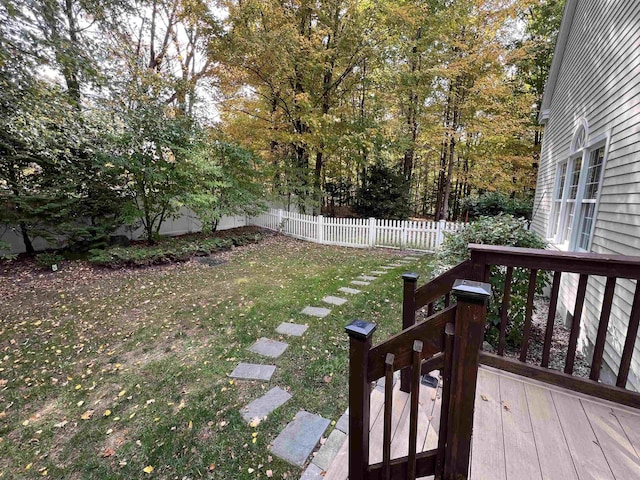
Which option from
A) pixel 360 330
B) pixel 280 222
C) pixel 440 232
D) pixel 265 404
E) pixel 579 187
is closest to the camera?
pixel 360 330

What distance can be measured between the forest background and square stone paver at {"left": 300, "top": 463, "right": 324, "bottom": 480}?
6.26 meters

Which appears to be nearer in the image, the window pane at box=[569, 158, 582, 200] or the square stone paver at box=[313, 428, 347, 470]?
the square stone paver at box=[313, 428, 347, 470]

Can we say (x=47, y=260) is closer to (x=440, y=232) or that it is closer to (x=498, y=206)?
(x=440, y=232)

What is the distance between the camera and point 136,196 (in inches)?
260

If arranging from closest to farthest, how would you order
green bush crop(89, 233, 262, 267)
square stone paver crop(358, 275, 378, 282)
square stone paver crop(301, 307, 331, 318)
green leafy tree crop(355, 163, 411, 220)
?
square stone paver crop(301, 307, 331, 318) → square stone paver crop(358, 275, 378, 282) → green bush crop(89, 233, 262, 267) → green leafy tree crop(355, 163, 411, 220)

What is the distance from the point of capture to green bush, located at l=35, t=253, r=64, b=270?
5359 millimetres

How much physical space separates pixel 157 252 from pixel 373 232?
5459 mm

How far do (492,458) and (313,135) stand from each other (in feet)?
30.7

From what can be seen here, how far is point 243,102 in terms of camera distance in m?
9.95

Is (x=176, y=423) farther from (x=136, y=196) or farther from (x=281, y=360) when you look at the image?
(x=136, y=196)

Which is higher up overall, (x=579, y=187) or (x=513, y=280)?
(x=579, y=187)

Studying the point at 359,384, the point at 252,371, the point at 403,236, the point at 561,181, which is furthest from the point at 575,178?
the point at 252,371

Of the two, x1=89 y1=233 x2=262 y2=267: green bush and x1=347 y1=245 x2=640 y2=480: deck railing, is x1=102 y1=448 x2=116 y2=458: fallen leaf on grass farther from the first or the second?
x1=89 y1=233 x2=262 y2=267: green bush

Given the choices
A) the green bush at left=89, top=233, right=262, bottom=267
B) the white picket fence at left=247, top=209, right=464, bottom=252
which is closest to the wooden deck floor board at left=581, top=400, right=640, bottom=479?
the white picket fence at left=247, top=209, right=464, bottom=252
